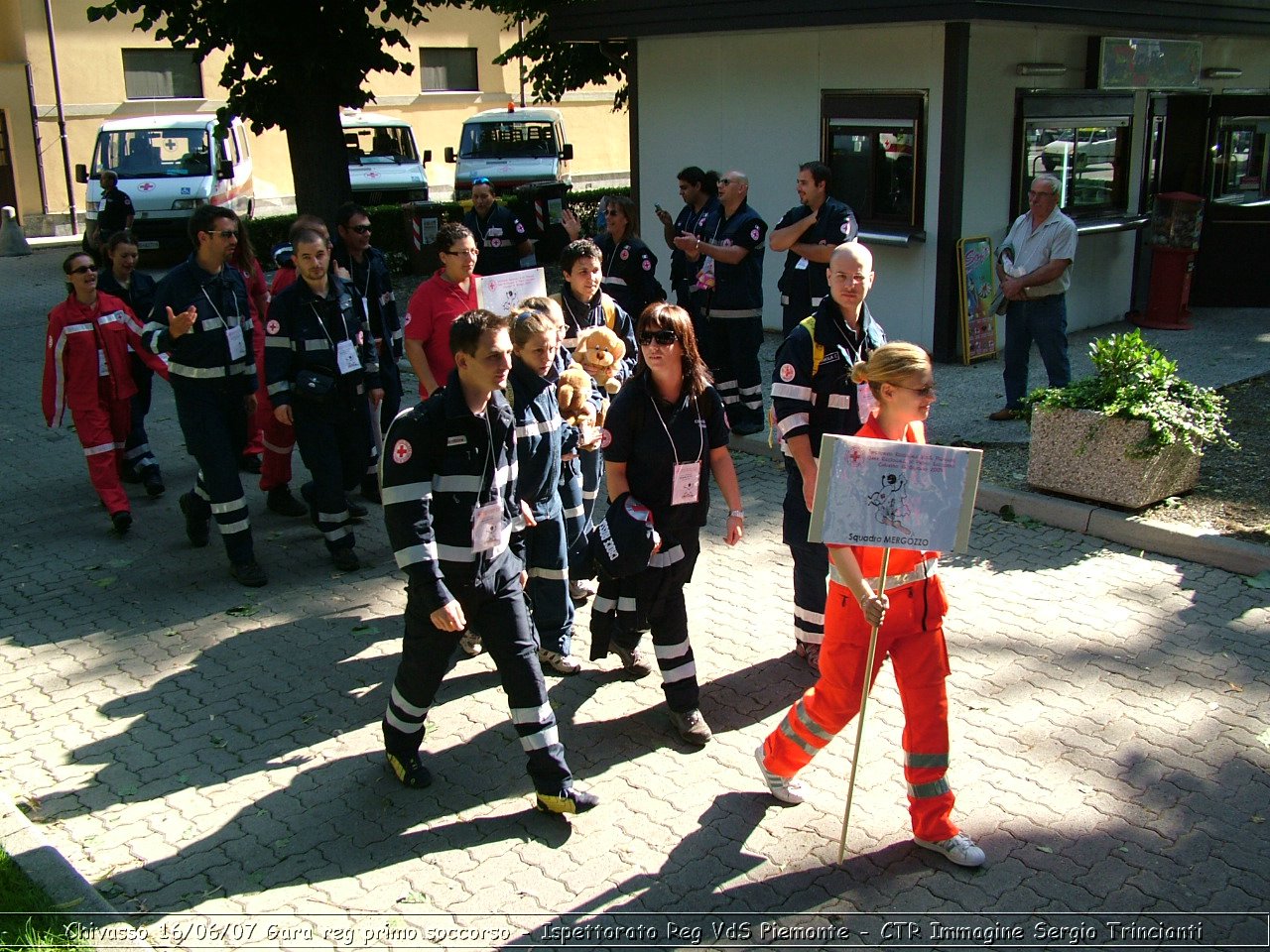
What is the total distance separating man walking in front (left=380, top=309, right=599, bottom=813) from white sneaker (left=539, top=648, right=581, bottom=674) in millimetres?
1183

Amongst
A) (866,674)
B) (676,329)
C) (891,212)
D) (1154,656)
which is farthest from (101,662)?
(891,212)

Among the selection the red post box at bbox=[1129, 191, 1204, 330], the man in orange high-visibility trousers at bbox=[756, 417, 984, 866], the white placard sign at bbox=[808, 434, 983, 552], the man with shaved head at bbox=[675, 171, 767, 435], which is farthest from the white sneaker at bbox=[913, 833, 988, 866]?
the red post box at bbox=[1129, 191, 1204, 330]

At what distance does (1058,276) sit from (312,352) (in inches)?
232

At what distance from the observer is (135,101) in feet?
94.8

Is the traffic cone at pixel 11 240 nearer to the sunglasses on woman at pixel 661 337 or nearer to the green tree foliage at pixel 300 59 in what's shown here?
the green tree foliage at pixel 300 59

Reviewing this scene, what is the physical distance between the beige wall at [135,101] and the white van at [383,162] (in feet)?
14.9

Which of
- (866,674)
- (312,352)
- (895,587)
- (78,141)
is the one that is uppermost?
(78,141)

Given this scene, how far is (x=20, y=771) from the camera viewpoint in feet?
16.9

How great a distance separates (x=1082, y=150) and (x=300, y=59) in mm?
8555

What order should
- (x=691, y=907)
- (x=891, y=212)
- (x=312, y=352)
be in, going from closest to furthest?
(x=691, y=907)
(x=312, y=352)
(x=891, y=212)

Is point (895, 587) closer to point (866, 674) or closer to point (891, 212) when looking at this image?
point (866, 674)

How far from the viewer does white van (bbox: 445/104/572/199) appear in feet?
71.8

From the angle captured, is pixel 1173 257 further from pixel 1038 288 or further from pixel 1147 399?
pixel 1147 399

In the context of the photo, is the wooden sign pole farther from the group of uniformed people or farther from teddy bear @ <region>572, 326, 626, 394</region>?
teddy bear @ <region>572, 326, 626, 394</region>
